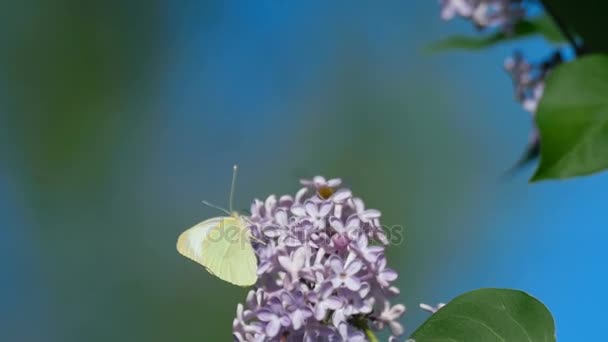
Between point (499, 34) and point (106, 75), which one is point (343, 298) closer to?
point (499, 34)

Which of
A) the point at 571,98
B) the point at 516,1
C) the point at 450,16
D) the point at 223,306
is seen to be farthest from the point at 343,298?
the point at 223,306

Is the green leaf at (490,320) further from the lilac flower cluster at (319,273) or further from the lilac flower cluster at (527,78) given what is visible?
the lilac flower cluster at (527,78)

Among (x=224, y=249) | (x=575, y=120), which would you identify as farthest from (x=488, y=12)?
(x=224, y=249)

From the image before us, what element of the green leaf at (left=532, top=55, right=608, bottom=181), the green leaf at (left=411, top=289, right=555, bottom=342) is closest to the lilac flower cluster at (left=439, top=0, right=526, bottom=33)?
the green leaf at (left=532, top=55, right=608, bottom=181)

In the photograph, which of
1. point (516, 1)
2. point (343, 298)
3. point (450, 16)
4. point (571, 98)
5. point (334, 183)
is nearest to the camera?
point (343, 298)

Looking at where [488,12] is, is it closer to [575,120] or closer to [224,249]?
[575,120]

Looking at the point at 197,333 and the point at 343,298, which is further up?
the point at 343,298

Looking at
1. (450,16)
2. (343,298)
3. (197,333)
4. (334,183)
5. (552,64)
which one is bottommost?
(197,333)

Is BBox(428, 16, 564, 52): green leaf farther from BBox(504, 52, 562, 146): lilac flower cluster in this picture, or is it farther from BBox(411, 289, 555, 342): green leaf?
BBox(411, 289, 555, 342): green leaf
